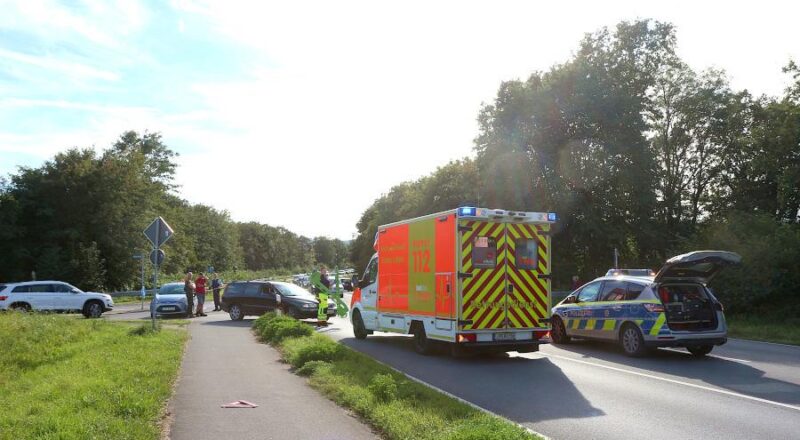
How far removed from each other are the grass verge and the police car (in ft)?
17.7

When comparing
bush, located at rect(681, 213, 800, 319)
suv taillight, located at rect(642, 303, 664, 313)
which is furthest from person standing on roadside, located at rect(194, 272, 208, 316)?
bush, located at rect(681, 213, 800, 319)

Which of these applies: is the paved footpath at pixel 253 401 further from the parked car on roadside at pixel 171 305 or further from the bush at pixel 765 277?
the bush at pixel 765 277

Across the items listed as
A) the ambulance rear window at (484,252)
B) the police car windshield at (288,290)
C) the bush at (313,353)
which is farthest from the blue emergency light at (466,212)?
the police car windshield at (288,290)

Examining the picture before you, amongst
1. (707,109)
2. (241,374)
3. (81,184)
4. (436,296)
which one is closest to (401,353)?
(436,296)

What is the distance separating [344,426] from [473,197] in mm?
34327

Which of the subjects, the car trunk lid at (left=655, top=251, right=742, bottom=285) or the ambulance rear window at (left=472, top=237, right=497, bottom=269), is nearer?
the car trunk lid at (left=655, top=251, right=742, bottom=285)

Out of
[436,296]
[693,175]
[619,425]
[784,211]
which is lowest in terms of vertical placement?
[619,425]

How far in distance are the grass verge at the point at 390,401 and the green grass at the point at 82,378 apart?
2179 millimetres

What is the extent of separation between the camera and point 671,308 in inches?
488

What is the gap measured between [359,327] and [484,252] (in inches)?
229

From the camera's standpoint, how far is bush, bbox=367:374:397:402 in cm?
782

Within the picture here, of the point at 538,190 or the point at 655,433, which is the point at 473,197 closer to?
the point at 538,190

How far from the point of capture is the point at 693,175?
4359 centimetres

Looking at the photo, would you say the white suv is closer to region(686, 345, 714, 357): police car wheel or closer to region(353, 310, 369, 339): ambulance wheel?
region(353, 310, 369, 339): ambulance wheel
